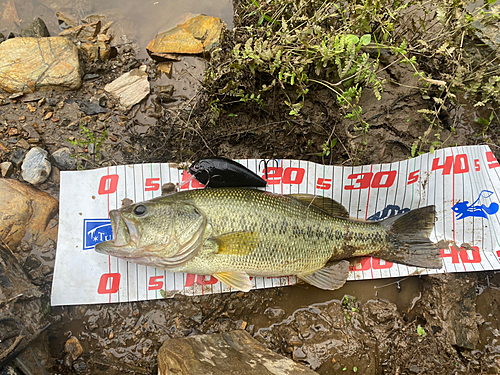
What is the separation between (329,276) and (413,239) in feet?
3.14

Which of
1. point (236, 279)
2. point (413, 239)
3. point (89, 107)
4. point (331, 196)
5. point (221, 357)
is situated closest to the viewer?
point (221, 357)

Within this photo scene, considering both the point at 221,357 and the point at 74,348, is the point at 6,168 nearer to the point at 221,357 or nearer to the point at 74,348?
the point at 74,348

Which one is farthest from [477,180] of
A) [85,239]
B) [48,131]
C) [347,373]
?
[48,131]

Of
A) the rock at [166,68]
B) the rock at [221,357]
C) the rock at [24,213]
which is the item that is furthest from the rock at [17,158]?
the rock at [221,357]

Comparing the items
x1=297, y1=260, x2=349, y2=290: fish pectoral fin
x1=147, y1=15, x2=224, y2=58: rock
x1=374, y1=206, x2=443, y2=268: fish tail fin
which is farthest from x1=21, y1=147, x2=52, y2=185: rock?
x1=374, y1=206, x2=443, y2=268: fish tail fin

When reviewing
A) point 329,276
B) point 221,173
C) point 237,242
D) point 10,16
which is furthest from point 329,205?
point 10,16

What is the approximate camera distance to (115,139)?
316 cm

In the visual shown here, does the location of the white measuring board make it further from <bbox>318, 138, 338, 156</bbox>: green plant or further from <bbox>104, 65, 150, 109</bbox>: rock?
<bbox>104, 65, 150, 109</bbox>: rock

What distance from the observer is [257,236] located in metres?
2.60

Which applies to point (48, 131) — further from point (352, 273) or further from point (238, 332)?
point (352, 273)

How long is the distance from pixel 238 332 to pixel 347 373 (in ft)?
3.86

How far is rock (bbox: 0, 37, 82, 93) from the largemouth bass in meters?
1.89

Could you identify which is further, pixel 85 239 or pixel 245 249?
pixel 85 239

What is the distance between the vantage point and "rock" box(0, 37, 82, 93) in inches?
123
